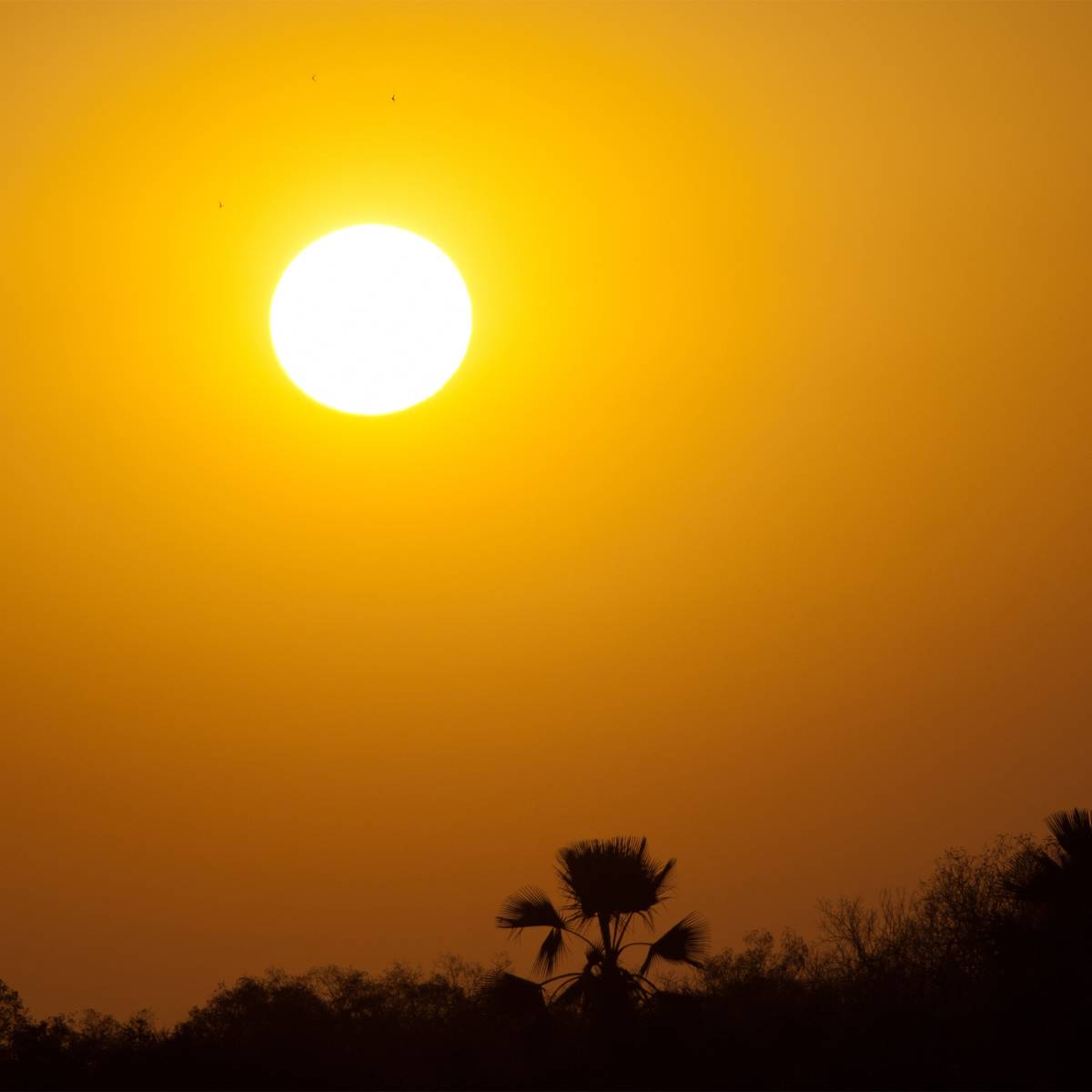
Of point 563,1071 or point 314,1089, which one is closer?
point 563,1071

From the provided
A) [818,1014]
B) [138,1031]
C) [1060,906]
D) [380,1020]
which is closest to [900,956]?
[818,1014]

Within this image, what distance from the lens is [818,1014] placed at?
19.6m

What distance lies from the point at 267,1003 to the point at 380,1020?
717 cm

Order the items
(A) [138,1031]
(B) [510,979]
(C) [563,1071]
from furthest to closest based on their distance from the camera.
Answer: (A) [138,1031] → (B) [510,979] → (C) [563,1071]

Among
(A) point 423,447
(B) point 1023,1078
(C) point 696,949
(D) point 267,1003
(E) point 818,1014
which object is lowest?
(B) point 1023,1078

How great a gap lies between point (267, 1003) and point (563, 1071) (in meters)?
16.2

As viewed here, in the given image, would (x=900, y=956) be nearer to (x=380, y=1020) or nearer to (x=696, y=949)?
(x=696, y=949)

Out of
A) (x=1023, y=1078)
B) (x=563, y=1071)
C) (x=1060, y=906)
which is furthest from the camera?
(x=563, y=1071)

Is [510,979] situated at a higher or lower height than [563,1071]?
higher

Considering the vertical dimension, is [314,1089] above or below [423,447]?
below

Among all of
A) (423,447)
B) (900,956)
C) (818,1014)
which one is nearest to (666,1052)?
(818,1014)

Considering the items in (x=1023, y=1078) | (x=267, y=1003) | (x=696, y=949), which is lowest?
(x=1023, y=1078)

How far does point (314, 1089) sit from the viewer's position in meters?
20.2

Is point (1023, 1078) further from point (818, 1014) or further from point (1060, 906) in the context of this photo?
point (818, 1014)
